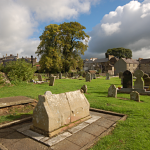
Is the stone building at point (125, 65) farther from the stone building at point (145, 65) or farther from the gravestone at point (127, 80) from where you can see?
the gravestone at point (127, 80)

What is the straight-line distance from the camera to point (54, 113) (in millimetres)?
3846

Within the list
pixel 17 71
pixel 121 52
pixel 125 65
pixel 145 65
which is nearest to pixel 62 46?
pixel 17 71

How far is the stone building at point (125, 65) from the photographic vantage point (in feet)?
182

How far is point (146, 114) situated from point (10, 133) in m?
5.18

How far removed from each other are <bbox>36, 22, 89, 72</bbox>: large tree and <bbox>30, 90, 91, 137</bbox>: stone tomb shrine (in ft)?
93.2

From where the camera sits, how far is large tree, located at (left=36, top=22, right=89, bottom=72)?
109ft

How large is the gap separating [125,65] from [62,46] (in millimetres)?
32725

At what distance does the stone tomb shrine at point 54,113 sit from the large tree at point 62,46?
28.4 m

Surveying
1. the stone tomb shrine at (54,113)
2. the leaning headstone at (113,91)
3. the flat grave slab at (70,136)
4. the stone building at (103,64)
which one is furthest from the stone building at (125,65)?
the stone tomb shrine at (54,113)

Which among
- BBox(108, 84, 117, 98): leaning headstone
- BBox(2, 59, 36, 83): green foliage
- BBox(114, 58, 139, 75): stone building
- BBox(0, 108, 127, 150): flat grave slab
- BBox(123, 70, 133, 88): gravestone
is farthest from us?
BBox(114, 58, 139, 75): stone building

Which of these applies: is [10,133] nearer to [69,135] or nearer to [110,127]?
[69,135]

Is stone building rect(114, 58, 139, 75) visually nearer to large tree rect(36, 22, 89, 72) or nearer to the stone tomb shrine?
large tree rect(36, 22, 89, 72)

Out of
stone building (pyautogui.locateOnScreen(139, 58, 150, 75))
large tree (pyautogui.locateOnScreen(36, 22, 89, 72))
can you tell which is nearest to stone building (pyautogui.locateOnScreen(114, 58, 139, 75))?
stone building (pyautogui.locateOnScreen(139, 58, 150, 75))

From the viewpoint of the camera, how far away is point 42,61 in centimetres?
3278
